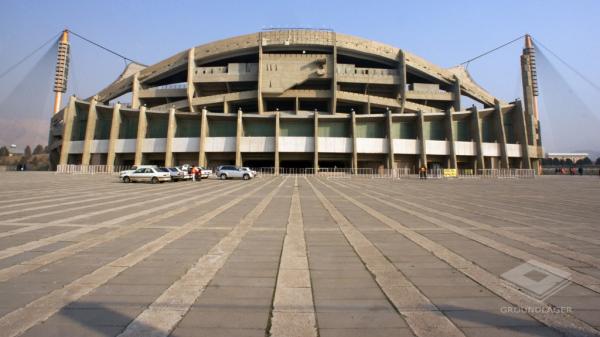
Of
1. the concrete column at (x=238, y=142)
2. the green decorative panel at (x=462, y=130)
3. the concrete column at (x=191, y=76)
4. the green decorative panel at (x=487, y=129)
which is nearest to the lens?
the concrete column at (x=238, y=142)

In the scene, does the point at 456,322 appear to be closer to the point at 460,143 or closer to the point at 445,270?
the point at 445,270

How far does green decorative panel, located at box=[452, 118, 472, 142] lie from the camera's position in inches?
2015

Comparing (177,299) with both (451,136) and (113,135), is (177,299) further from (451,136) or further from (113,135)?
(113,135)

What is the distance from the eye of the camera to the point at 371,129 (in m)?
50.0

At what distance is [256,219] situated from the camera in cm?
805

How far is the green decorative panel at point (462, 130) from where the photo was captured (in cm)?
5119

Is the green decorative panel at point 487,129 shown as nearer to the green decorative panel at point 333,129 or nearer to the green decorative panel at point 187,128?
the green decorative panel at point 333,129

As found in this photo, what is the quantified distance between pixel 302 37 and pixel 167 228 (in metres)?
52.5

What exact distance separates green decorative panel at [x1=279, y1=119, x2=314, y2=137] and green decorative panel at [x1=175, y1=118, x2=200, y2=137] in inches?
558

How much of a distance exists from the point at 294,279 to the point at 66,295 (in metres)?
2.43

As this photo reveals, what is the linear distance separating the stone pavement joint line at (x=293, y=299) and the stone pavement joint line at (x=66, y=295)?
203 centimetres

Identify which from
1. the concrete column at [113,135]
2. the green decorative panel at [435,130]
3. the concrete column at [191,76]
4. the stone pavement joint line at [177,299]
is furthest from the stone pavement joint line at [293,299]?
the concrete column at [191,76]

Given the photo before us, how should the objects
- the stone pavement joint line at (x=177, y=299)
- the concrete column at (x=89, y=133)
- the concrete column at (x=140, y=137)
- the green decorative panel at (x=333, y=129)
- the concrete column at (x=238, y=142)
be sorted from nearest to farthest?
1. the stone pavement joint line at (x=177, y=299)
2. the concrete column at (x=238, y=142)
3. the concrete column at (x=140, y=137)
4. the concrete column at (x=89, y=133)
5. the green decorative panel at (x=333, y=129)

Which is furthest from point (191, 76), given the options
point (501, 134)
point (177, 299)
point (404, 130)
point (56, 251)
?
point (177, 299)
